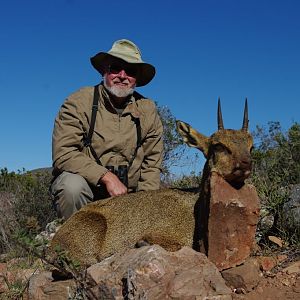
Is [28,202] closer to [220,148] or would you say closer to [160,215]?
[160,215]

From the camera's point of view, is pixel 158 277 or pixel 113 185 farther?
pixel 113 185

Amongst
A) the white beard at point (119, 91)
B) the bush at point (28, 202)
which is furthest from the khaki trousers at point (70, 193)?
the bush at point (28, 202)

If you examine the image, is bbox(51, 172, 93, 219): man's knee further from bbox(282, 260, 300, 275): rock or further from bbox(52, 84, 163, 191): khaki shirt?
bbox(282, 260, 300, 275): rock

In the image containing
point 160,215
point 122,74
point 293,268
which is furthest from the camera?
point 122,74

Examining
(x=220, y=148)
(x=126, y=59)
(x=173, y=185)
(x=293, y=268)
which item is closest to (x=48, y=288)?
(x=220, y=148)

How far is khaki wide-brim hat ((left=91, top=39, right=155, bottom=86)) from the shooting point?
7.96 metres

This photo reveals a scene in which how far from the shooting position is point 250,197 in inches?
224

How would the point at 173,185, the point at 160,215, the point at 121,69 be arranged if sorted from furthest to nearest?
the point at 173,185 < the point at 121,69 < the point at 160,215

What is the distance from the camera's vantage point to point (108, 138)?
7.71 metres

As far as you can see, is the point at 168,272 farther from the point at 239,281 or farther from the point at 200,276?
the point at 239,281

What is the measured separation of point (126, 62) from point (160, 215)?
9.12 feet

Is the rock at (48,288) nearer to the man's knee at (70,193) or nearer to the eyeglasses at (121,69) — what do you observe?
the man's knee at (70,193)

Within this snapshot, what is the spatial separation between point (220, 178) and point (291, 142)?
6089 millimetres

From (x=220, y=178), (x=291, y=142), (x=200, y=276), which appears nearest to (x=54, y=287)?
(x=200, y=276)
